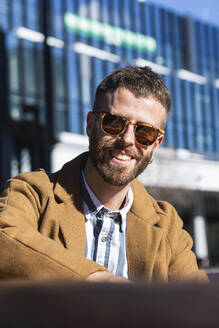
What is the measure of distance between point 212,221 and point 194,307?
151 feet

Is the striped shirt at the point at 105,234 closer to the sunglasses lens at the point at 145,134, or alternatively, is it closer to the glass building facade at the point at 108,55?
the sunglasses lens at the point at 145,134

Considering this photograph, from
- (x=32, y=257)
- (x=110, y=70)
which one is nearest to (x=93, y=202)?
(x=32, y=257)

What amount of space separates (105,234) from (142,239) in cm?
15

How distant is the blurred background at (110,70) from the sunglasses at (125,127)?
2189cm

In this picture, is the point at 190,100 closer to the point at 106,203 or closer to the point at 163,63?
the point at 163,63

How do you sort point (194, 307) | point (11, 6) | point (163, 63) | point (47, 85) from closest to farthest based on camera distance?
point (194, 307)
point (47, 85)
point (11, 6)
point (163, 63)

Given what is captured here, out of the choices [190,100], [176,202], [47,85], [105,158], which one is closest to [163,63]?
[190,100]

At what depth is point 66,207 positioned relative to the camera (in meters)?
1.93

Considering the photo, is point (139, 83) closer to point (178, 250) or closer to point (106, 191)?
point (106, 191)

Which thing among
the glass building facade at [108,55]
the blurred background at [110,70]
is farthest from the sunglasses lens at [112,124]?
the glass building facade at [108,55]

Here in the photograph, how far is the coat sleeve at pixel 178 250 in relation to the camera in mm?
2059

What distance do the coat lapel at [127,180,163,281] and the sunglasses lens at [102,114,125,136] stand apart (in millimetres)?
327

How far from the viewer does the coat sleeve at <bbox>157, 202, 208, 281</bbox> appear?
206 centimetres

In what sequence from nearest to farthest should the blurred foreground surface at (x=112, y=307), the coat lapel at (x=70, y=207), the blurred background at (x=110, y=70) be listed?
1. the blurred foreground surface at (x=112, y=307)
2. the coat lapel at (x=70, y=207)
3. the blurred background at (x=110, y=70)
